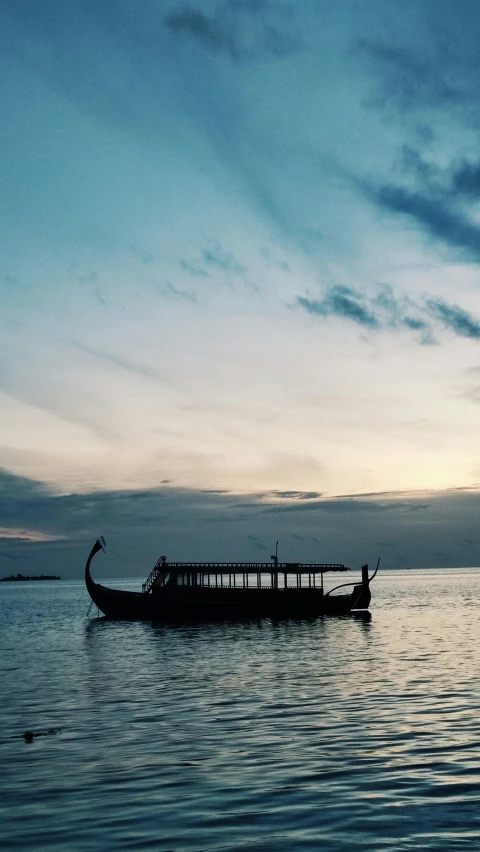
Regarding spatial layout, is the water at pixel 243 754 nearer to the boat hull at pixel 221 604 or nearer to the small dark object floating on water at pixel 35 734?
the small dark object floating on water at pixel 35 734

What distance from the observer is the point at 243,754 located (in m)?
16.1

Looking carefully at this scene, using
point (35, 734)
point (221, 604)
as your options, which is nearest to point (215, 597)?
point (221, 604)

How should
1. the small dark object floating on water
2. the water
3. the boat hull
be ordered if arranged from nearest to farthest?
the water
the small dark object floating on water
the boat hull

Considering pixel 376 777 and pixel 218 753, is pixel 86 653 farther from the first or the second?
pixel 376 777

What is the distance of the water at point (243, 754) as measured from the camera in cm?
1138

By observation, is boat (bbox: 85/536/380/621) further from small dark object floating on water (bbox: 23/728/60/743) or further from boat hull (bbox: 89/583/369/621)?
small dark object floating on water (bbox: 23/728/60/743)

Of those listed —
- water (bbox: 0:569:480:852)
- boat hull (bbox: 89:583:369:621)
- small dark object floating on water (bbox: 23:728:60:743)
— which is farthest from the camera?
boat hull (bbox: 89:583:369:621)

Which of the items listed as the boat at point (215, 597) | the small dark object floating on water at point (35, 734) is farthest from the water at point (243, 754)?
the boat at point (215, 597)

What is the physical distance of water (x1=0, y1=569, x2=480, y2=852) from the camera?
11375mm

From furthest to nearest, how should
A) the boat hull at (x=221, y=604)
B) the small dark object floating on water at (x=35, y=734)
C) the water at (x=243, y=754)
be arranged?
1. the boat hull at (x=221, y=604)
2. the small dark object floating on water at (x=35, y=734)
3. the water at (x=243, y=754)

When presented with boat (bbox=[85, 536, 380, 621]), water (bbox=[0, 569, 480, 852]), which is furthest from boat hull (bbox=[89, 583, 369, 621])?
water (bbox=[0, 569, 480, 852])

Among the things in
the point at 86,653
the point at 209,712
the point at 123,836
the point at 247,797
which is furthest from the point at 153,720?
the point at 86,653

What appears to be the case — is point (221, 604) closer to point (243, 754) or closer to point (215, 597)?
point (215, 597)

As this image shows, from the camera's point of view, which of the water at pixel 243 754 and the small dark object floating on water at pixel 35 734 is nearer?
the water at pixel 243 754
